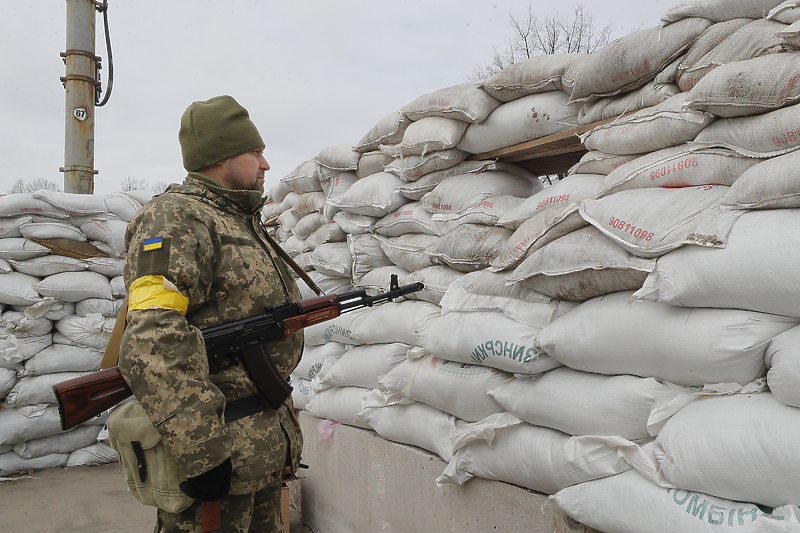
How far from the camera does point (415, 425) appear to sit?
240 centimetres

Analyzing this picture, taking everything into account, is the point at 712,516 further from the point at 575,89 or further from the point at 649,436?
the point at 575,89

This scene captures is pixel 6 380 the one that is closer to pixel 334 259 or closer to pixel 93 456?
pixel 93 456

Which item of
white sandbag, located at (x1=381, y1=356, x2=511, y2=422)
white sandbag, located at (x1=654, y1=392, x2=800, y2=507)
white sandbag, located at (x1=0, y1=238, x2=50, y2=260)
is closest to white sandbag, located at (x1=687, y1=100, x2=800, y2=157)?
white sandbag, located at (x1=654, y1=392, x2=800, y2=507)

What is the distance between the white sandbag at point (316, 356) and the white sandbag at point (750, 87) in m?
2.14

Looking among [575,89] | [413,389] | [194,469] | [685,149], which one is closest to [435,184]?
[575,89]

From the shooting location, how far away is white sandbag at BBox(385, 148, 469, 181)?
2.80 m

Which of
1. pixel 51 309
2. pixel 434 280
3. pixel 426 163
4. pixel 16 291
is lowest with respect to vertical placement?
pixel 51 309

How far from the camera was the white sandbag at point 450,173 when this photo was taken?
2764mm

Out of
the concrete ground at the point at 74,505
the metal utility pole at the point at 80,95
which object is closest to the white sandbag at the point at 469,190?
the concrete ground at the point at 74,505

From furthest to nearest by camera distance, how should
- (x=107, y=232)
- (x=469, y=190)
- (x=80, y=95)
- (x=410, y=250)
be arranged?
(x=80, y=95)
(x=107, y=232)
(x=410, y=250)
(x=469, y=190)

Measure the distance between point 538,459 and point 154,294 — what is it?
123 centimetres

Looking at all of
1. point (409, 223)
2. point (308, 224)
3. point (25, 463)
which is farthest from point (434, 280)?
point (25, 463)

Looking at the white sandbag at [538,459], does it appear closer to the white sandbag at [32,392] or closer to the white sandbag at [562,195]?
the white sandbag at [562,195]

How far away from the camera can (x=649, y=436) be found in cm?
157
